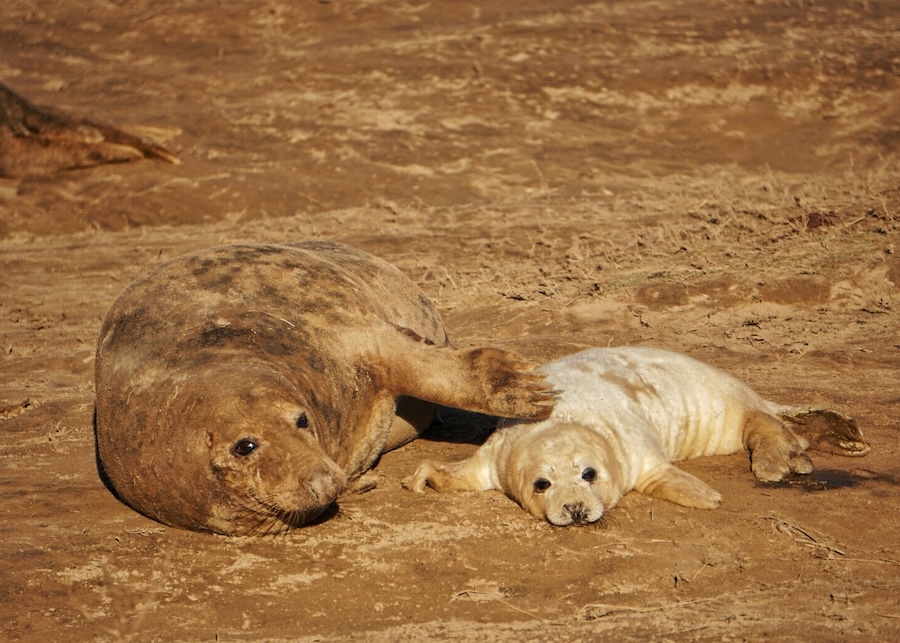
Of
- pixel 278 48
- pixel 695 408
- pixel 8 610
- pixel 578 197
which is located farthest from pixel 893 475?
pixel 278 48

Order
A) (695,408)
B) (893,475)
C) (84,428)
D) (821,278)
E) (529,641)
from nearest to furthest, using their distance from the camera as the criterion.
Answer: (529,641) → (893,475) → (695,408) → (84,428) → (821,278)

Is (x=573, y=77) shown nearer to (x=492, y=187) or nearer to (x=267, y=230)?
(x=492, y=187)

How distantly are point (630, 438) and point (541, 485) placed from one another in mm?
513

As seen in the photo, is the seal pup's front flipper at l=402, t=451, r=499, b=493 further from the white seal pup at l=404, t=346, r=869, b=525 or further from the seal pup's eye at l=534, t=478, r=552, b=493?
the seal pup's eye at l=534, t=478, r=552, b=493

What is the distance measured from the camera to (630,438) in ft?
17.0

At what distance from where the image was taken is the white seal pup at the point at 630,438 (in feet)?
16.1

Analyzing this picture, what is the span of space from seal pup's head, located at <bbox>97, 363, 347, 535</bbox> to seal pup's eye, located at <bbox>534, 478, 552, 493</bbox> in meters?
0.86

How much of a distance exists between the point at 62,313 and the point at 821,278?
5.48 meters

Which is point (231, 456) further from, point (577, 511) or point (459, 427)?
point (459, 427)

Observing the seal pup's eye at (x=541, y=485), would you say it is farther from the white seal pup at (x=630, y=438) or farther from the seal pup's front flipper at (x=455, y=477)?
the seal pup's front flipper at (x=455, y=477)

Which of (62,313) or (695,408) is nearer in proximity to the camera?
(695,408)

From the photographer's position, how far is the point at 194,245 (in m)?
10.2

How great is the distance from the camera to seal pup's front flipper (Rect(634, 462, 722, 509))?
4891 millimetres

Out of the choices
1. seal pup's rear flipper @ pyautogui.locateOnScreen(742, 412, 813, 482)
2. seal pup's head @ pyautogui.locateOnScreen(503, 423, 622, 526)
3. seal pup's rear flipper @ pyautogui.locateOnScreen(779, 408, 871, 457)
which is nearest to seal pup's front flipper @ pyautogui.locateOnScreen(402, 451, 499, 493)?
seal pup's head @ pyautogui.locateOnScreen(503, 423, 622, 526)
